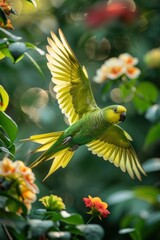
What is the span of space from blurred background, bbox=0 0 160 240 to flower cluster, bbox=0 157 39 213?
62.6 inches

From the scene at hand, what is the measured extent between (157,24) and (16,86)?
89 cm

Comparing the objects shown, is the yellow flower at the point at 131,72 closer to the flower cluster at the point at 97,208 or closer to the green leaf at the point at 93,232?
the flower cluster at the point at 97,208

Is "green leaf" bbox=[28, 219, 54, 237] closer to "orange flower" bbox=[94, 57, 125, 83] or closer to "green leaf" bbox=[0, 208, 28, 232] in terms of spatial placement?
"green leaf" bbox=[0, 208, 28, 232]

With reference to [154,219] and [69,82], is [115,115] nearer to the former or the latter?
[69,82]

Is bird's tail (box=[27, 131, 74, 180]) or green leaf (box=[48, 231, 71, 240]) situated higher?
green leaf (box=[48, 231, 71, 240])

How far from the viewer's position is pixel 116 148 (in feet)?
6.41

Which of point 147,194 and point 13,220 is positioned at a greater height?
point 13,220

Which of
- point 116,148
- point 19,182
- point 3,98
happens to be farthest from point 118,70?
point 19,182

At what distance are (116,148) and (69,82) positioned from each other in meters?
0.29

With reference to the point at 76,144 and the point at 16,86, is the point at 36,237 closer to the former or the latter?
the point at 76,144

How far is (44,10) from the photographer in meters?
3.61

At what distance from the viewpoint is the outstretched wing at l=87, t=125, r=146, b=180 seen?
1934 millimetres

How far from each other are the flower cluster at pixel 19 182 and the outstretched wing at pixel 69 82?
1.99 feet

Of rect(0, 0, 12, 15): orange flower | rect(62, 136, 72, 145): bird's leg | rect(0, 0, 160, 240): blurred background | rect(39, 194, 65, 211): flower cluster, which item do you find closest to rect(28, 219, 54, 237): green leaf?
rect(39, 194, 65, 211): flower cluster
